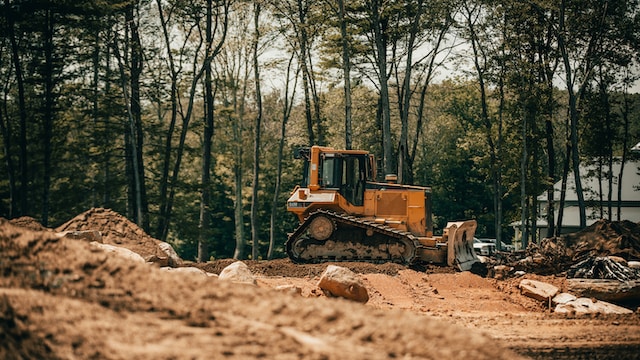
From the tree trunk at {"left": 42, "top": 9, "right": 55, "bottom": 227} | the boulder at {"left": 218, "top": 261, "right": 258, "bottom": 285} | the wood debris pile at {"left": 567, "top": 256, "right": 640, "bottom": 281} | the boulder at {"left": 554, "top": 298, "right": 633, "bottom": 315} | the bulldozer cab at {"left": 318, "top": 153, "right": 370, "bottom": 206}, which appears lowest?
the boulder at {"left": 554, "top": 298, "right": 633, "bottom": 315}

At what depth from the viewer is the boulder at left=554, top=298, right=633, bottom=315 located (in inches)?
531

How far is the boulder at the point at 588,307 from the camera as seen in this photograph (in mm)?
13477

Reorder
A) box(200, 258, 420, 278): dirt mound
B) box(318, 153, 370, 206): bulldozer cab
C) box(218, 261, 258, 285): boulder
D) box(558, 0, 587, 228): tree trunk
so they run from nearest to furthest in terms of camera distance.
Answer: box(218, 261, 258, 285): boulder, box(200, 258, 420, 278): dirt mound, box(318, 153, 370, 206): bulldozer cab, box(558, 0, 587, 228): tree trunk

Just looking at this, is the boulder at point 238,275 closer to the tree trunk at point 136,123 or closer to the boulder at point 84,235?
the boulder at point 84,235

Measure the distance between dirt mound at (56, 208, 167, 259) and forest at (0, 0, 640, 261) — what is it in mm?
10487

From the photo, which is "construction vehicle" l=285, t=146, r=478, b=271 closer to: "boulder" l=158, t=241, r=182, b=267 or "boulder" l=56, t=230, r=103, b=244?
"boulder" l=158, t=241, r=182, b=267

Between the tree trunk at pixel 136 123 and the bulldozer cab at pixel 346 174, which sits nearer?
the bulldozer cab at pixel 346 174

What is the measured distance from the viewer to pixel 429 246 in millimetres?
20906

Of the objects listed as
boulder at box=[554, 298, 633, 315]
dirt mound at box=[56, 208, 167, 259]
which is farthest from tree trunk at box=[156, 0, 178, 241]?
boulder at box=[554, 298, 633, 315]

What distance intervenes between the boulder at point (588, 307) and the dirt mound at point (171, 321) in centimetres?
767

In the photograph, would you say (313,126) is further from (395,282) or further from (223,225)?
(395,282)

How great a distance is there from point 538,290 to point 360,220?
6409 mm

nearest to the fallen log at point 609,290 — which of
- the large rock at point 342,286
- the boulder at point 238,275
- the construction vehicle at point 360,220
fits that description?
the large rock at point 342,286

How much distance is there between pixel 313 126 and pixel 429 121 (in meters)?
23.2
